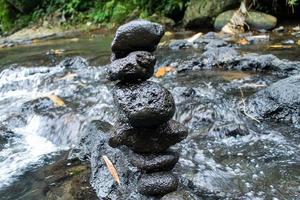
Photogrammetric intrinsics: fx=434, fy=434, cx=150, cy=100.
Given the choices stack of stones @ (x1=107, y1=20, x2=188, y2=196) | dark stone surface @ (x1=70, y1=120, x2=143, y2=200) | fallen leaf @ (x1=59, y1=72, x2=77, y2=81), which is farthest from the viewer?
fallen leaf @ (x1=59, y1=72, x2=77, y2=81)

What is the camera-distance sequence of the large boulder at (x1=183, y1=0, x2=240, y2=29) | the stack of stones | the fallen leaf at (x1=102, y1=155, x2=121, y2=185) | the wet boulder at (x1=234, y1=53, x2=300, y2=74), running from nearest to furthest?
the stack of stones < the fallen leaf at (x1=102, y1=155, x2=121, y2=185) < the wet boulder at (x1=234, y1=53, x2=300, y2=74) < the large boulder at (x1=183, y1=0, x2=240, y2=29)

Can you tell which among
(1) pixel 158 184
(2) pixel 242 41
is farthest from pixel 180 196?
(2) pixel 242 41

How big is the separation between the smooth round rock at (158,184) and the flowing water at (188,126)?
43cm

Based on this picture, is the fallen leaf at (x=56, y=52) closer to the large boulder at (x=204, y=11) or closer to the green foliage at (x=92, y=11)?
the large boulder at (x=204, y=11)

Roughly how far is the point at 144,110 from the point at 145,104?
49 mm

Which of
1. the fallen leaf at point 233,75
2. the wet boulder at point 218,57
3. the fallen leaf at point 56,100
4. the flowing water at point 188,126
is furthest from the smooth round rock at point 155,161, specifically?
the wet boulder at point 218,57

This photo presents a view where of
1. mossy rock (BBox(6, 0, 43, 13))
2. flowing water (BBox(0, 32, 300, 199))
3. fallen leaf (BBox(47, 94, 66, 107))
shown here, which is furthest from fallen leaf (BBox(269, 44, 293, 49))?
mossy rock (BBox(6, 0, 43, 13))

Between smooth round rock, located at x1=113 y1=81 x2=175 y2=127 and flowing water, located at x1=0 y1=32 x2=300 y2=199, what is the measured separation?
0.79 meters

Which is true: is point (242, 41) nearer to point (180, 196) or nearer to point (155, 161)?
point (155, 161)

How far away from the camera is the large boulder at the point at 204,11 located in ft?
41.6

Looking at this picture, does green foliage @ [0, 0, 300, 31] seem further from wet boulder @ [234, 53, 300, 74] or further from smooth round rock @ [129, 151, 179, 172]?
smooth round rock @ [129, 151, 179, 172]

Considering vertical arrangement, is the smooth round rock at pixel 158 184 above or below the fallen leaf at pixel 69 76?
above

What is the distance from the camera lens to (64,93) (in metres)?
7.49

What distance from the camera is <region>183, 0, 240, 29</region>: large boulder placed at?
12.7 metres
